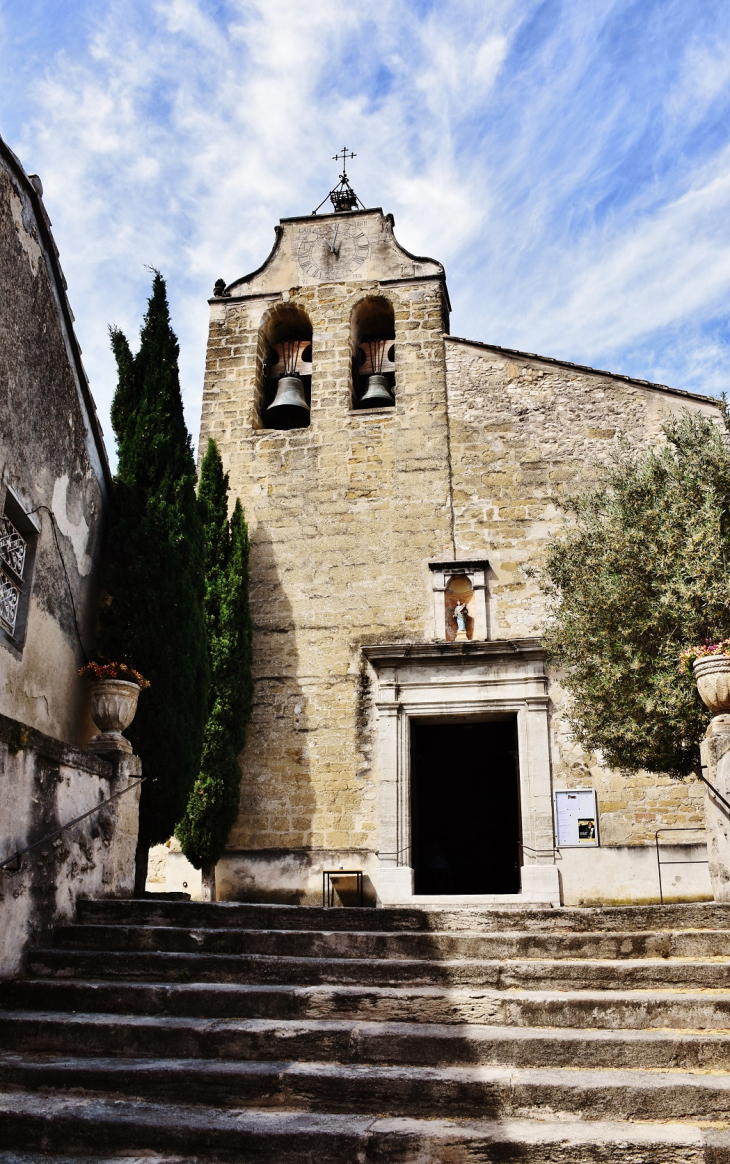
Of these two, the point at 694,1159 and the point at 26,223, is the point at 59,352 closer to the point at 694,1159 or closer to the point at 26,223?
the point at 26,223

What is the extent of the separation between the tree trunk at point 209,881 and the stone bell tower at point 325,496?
0.16 metres

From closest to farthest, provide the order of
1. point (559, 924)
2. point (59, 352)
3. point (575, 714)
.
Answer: point (559, 924), point (59, 352), point (575, 714)

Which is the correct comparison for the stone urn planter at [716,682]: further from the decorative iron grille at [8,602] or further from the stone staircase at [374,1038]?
the decorative iron grille at [8,602]

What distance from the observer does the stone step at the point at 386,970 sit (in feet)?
13.6

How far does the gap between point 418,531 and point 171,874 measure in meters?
4.87

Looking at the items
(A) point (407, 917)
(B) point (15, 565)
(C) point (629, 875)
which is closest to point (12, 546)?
(B) point (15, 565)

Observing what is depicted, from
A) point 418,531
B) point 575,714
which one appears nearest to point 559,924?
point 575,714

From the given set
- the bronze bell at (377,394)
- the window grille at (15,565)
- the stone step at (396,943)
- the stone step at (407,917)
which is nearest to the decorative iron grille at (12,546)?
the window grille at (15,565)

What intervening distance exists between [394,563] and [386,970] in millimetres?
7000

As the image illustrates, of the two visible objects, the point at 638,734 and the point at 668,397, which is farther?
the point at 668,397

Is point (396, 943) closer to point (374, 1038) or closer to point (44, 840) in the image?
point (374, 1038)

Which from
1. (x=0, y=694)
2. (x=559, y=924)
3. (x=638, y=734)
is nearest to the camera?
(x=559, y=924)

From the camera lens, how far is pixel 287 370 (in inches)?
502

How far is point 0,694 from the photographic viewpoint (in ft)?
19.4
